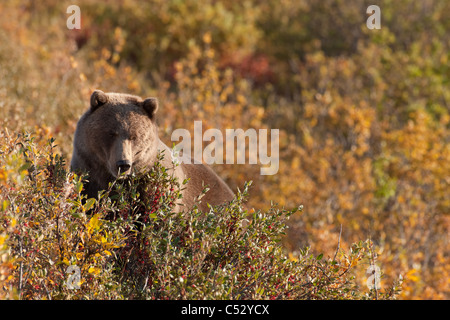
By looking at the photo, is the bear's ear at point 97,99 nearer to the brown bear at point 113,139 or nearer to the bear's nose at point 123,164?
the brown bear at point 113,139

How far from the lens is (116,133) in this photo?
5059mm

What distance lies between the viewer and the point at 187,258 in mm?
3830

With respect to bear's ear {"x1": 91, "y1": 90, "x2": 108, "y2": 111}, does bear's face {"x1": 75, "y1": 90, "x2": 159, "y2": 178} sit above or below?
below

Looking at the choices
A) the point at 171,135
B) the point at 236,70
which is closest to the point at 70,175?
the point at 171,135

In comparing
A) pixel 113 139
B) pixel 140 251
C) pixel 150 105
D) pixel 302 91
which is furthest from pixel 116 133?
pixel 302 91

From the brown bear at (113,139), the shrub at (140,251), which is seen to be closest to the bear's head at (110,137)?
the brown bear at (113,139)

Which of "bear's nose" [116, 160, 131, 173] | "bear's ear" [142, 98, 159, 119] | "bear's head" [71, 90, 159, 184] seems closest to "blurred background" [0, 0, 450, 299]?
"bear's head" [71, 90, 159, 184]

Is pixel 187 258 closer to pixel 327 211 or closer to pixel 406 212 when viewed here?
pixel 327 211

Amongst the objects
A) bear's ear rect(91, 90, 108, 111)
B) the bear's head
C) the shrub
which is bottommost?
the shrub

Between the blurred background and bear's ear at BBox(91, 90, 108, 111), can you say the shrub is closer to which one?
bear's ear at BBox(91, 90, 108, 111)

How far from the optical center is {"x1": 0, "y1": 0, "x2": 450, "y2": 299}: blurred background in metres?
10.0

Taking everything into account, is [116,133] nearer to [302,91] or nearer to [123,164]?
[123,164]

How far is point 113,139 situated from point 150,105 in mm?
544

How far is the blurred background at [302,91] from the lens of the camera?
10023mm
